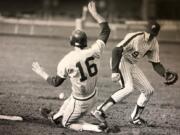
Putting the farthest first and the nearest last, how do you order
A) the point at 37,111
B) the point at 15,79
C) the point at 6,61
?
the point at 6,61, the point at 15,79, the point at 37,111

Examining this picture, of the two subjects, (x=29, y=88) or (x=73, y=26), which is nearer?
(x=29, y=88)

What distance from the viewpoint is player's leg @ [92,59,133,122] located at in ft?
27.3

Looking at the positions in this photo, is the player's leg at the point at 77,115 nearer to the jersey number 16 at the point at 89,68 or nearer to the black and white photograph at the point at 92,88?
the black and white photograph at the point at 92,88

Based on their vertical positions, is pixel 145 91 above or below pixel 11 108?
above

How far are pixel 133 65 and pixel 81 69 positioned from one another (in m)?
1.34

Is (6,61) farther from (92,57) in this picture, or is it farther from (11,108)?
(92,57)

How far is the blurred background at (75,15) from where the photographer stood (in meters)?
23.2

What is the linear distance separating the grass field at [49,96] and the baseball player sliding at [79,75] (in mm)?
248

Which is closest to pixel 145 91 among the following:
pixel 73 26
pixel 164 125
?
pixel 164 125

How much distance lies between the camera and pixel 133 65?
29.2 feet

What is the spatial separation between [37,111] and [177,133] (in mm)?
2661

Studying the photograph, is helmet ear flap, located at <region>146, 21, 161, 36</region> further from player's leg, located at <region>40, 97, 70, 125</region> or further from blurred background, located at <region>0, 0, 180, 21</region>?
blurred background, located at <region>0, 0, 180, 21</region>

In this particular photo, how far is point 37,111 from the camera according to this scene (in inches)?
378

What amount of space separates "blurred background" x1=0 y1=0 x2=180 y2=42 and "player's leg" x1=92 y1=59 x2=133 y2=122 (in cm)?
1199
